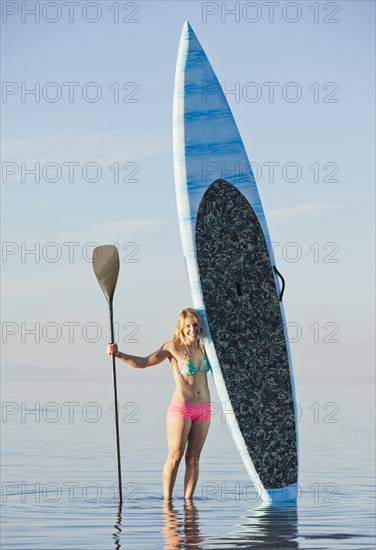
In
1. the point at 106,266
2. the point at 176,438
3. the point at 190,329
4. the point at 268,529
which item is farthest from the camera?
the point at 106,266

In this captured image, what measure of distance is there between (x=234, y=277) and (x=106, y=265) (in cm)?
111

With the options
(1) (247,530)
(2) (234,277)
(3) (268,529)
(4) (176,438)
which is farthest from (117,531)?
(2) (234,277)

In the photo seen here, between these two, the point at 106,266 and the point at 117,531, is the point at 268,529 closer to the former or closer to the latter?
the point at 117,531

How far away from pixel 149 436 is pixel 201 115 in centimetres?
773

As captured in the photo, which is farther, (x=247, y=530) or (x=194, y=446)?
(x=194, y=446)

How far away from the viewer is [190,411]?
9516 mm

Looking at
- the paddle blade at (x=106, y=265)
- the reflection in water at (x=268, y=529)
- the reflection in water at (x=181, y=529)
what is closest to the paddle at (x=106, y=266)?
the paddle blade at (x=106, y=265)

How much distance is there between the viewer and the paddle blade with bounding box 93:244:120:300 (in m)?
10.1

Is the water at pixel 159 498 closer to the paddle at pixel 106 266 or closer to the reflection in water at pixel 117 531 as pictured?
the reflection in water at pixel 117 531

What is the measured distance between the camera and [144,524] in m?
8.39

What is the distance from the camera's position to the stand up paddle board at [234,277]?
34.0ft

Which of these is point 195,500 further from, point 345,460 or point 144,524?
point 345,460

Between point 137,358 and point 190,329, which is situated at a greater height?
point 190,329

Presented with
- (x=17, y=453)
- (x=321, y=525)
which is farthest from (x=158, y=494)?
(x=17, y=453)
